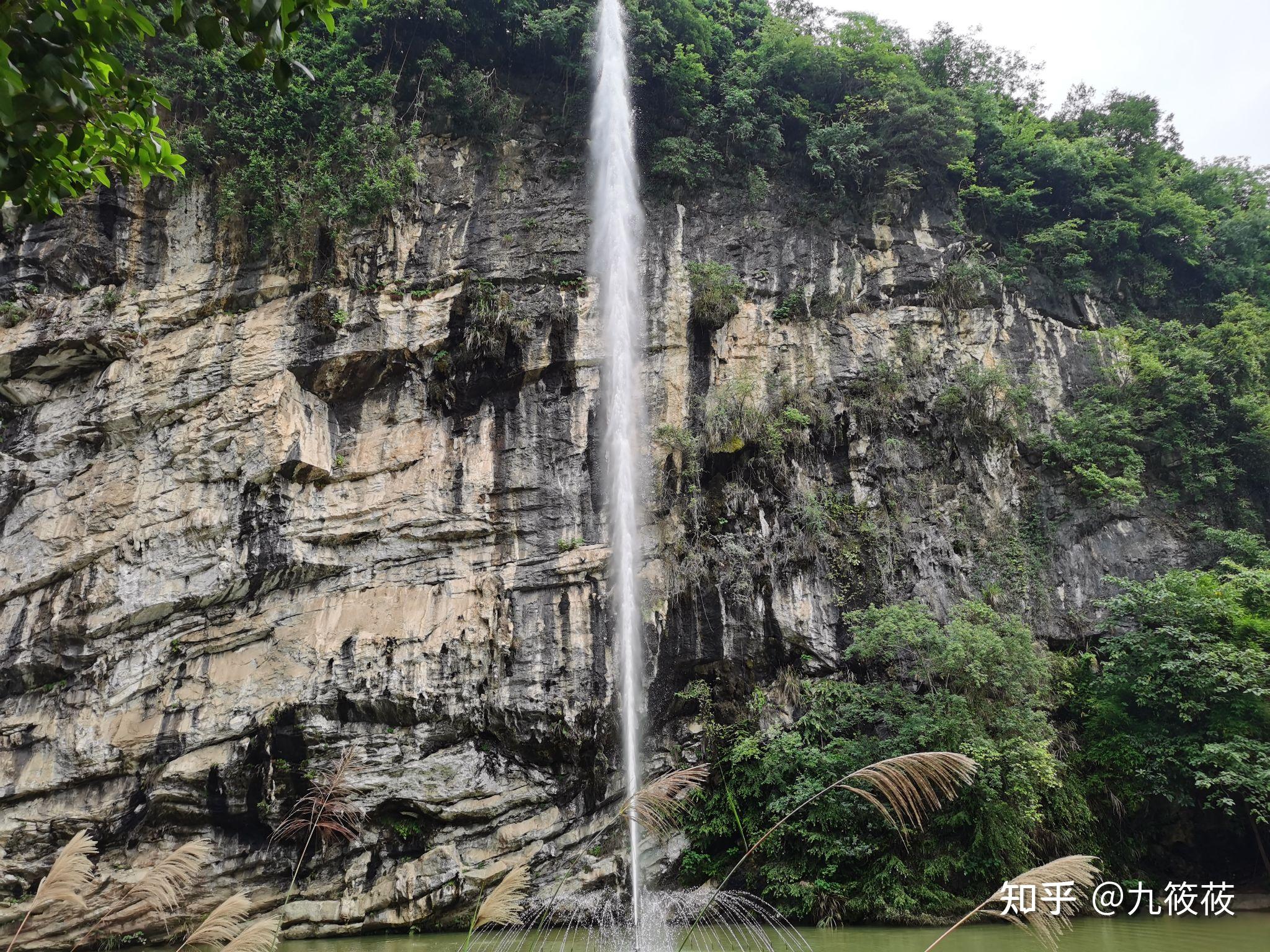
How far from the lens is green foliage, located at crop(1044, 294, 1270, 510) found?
13.2m

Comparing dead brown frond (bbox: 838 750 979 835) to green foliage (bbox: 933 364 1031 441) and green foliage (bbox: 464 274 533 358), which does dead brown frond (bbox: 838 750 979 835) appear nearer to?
green foliage (bbox: 464 274 533 358)

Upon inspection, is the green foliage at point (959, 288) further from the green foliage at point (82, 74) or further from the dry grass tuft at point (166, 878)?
the dry grass tuft at point (166, 878)

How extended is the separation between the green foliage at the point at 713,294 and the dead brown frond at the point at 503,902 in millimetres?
11524

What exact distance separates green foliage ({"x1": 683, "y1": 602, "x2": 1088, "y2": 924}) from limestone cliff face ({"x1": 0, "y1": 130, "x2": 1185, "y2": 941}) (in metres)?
0.88

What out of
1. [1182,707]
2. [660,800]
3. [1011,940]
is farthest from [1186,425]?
[660,800]

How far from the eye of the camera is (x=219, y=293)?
44.0ft

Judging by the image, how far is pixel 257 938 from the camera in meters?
3.40

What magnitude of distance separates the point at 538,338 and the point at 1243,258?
14.4 meters

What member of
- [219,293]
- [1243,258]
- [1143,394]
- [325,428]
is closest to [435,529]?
[325,428]

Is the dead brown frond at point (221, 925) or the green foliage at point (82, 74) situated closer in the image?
the green foliage at point (82, 74)

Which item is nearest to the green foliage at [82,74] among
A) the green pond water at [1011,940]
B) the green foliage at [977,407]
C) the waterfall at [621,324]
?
the green pond water at [1011,940]

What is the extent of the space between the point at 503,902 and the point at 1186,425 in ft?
48.3

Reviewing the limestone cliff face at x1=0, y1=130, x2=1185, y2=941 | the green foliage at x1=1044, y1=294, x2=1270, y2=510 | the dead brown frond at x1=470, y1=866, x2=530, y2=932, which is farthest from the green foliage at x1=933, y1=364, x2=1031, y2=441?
the dead brown frond at x1=470, y1=866, x2=530, y2=932

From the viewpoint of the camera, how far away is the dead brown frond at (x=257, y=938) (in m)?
3.32
